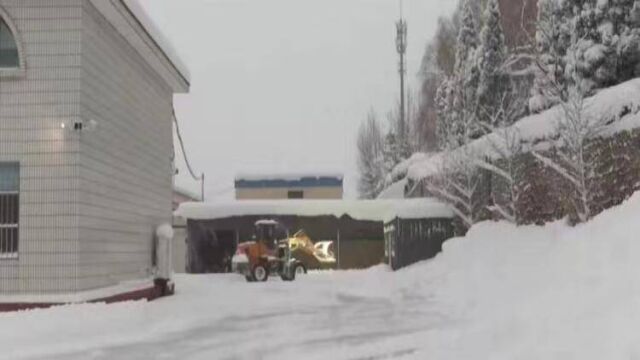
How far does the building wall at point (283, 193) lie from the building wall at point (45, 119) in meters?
43.8

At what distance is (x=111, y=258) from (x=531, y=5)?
27.6 m

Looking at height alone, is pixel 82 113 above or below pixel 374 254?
above

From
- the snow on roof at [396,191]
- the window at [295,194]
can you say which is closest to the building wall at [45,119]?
the snow on roof at [396,191]

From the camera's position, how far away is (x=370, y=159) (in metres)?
75.3

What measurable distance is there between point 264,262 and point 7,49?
16519 millimetres

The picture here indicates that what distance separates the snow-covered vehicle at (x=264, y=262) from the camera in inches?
1220

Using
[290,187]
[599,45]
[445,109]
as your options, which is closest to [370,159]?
[290,187]

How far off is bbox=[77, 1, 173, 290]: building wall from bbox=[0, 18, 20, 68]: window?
4.32ft

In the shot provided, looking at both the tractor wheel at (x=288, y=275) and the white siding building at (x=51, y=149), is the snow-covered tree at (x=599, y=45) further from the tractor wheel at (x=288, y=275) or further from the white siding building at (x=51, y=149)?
the tractor wheel at (x=288, y=275)

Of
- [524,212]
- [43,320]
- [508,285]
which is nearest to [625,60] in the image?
[524,212]

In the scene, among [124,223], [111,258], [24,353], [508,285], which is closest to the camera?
[24,353]

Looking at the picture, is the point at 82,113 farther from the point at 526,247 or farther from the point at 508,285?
the point at 526,247

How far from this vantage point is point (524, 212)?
75.2ft

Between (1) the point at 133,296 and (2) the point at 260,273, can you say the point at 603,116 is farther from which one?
(2) the point at 260,273
